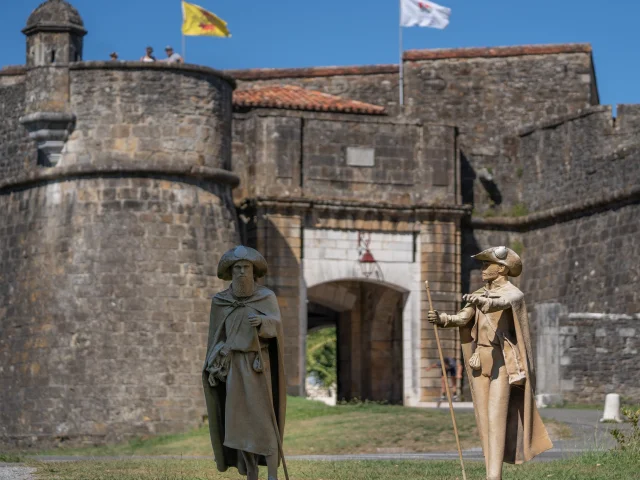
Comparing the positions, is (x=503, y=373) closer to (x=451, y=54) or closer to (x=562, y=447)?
(x=562, y=447)

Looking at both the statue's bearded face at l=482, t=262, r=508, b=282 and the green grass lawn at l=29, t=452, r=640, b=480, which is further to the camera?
the green grass lawn at l=29, t=452, r=640, b=480

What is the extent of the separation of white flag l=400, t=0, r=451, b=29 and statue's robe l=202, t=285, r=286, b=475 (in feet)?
71.5

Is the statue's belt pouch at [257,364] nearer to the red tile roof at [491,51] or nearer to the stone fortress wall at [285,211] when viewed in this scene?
the stone fortress wall at [285,211]

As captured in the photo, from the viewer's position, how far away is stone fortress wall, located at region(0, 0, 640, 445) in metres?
25.7

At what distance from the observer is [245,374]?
13.1 meters

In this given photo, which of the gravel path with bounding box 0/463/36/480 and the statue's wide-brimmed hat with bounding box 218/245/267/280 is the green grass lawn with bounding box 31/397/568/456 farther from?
the statue's wide-brimmed hat with bounding box 218/245/267/280

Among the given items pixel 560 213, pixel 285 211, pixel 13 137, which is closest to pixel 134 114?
pixel 13 137

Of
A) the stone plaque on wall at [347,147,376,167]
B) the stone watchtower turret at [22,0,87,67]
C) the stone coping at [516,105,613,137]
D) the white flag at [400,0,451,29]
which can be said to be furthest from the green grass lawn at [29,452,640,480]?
the white flag at [400,0,451,29]

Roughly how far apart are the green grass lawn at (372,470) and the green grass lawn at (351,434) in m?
4.34

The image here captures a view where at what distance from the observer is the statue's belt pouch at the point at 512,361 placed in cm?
1316

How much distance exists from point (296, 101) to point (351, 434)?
35.0 feet

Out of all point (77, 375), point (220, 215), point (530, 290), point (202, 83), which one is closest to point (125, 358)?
point (77, 375)

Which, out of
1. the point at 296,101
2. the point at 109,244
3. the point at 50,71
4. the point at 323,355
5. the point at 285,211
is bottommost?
the point at 323,355

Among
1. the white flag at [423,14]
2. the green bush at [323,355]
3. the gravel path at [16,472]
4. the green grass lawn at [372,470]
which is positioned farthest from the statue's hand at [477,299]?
the green bush at [323,355]
